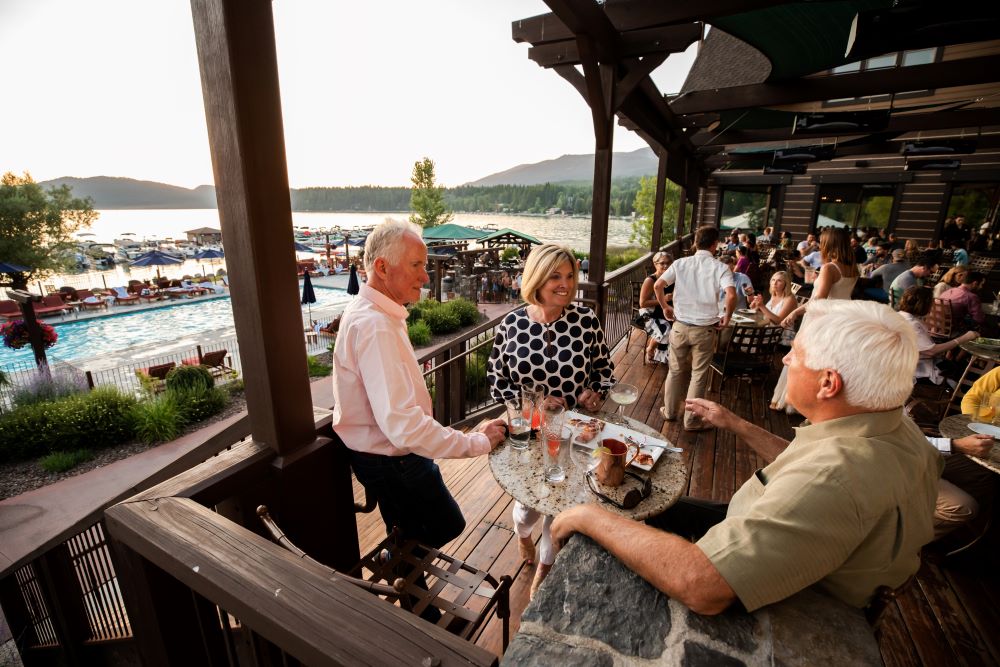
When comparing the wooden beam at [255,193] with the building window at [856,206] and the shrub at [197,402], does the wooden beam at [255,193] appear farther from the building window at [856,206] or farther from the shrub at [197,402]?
the building window at [856,206]

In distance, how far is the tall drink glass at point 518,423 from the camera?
1823 mm

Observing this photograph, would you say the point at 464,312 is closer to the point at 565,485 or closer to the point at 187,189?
the point at 565,485

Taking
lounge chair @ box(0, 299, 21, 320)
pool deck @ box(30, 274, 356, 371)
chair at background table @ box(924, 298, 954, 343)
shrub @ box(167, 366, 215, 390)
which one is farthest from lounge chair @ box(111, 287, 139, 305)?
chair at background table @ box(924, 298, 954, 343)

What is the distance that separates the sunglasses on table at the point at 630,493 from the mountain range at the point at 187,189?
58.8 m

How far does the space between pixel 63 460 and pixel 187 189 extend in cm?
6282

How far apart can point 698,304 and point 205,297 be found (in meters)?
33.9

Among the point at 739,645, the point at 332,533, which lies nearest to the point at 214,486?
the point at 332,533

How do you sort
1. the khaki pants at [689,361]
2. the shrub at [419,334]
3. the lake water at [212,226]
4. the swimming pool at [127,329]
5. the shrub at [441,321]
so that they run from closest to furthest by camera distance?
the khaki pants at [689,361], the shrub at [419,334], the shrub at [441,321], the swimming pool at [127,329], the lake water at [212,226]

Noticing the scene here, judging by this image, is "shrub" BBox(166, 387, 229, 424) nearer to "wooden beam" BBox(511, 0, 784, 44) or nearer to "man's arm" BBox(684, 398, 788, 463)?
"wooden beam" BBox(511, 0, 784, 44)

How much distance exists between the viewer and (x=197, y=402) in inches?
441

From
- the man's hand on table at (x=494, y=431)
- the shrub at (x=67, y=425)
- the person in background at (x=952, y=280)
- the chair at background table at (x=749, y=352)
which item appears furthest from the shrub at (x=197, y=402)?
the person in background at (x=952, y=280)

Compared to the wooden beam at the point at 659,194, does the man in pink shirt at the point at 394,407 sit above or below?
below

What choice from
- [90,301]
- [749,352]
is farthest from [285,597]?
[90,301]

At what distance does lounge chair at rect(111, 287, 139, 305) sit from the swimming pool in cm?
57
